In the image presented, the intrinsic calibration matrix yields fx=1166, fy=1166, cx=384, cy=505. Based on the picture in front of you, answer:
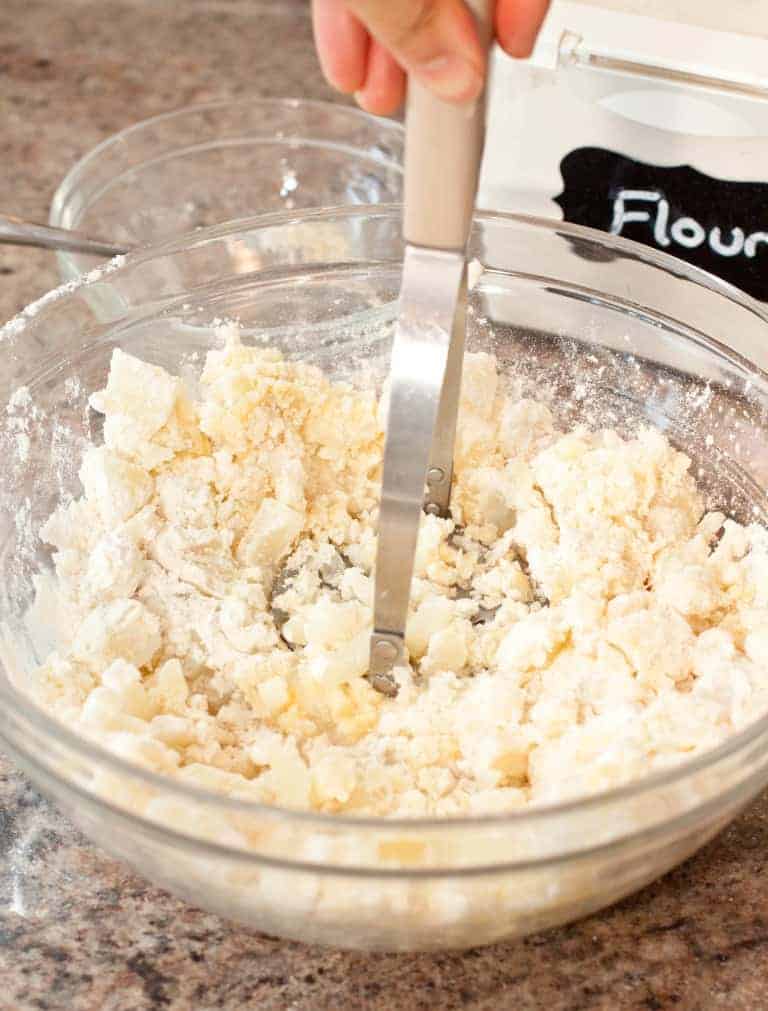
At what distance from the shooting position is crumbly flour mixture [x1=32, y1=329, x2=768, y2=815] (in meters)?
0.85

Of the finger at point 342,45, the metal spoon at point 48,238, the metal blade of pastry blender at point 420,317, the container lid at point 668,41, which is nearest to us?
the metal blade of pastry blender at point 420,317

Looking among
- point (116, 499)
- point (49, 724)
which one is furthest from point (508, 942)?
point (116, 499)

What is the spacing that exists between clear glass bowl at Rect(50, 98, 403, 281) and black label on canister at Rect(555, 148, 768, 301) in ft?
1.36

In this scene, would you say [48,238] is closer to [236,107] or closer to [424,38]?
[236,107]

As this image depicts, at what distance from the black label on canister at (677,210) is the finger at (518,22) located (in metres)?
0.34

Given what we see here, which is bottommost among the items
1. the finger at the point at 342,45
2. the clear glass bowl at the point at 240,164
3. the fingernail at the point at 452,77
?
the clear glass bowl at the point at 240,164

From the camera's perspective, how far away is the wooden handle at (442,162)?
68 centimetres

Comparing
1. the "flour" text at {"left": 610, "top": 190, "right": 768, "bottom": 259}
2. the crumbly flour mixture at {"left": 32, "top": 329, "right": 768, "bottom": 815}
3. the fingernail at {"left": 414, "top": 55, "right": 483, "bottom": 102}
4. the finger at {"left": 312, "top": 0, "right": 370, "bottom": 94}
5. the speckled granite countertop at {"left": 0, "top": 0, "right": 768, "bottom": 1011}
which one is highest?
the fingernail at {"left": 414, "top": 55, "right": 483, "bottom": 102}

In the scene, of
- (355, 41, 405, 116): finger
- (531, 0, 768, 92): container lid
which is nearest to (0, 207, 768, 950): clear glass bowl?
(531, 0, 768, 92): container lid

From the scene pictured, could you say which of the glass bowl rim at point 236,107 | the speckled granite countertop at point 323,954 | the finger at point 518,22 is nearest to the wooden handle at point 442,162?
the finger at point 518,22

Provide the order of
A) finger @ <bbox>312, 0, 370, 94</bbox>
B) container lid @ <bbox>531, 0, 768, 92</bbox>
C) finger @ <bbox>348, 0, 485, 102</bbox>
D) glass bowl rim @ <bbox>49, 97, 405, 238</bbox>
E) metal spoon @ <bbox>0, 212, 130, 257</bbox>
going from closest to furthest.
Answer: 1. finger @ <bbox>348, 0, 485, 102</bbox>
2. finger @ <bbox>312, 0, 370, 94</bbox>
3. container lid @ <bbox>531, 0, 768, 92</bbox>
4. metal spoon @ <bbox>0, 212, 130, 257</bbox>
5. glass bowl rim @ <bbox>49, 97, 405, 238</bbox>

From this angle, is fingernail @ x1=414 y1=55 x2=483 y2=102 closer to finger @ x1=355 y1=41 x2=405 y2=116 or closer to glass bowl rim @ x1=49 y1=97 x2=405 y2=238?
finger @ x1=355 y1=41 x2=405 y2=116

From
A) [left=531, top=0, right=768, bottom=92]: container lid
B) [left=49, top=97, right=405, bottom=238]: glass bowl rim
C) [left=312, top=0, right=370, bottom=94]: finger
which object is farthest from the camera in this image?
[left=49, top=97, right=405, bottom=238]: glass bowl rim

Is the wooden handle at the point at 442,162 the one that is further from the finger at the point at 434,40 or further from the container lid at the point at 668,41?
the container lid at the point at 668,41
